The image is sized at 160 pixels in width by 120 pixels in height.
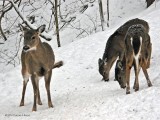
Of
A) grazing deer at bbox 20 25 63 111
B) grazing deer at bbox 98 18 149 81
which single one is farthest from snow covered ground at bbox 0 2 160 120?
grazing deer at bbox 20 25 63 111

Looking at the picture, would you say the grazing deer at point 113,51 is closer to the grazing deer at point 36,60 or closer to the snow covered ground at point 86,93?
the snow covered ground at point 86,93

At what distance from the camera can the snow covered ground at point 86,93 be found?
717 cm

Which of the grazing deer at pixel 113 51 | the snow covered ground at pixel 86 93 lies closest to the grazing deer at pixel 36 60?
the snow covered ground at pixel 86 93

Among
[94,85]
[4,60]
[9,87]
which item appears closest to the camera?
[94,85]

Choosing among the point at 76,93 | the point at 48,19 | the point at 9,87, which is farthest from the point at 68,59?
the point at 48,19

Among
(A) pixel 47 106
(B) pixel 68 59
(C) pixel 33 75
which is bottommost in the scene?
(B) pixel 68 59

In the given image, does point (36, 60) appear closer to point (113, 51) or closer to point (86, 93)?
point (86, 93)

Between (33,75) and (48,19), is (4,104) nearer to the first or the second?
(33,75)

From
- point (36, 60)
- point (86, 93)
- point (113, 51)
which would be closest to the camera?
point (36, 60)

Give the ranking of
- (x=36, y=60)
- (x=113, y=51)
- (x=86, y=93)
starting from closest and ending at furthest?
(x=36, y=60) < (x=86, y=93) < (x=113, y=51)

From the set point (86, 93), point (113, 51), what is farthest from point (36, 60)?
point (113, 51)

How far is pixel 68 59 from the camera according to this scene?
45.9ft

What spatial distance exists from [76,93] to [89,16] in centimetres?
1180

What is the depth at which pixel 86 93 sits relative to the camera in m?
10.1
